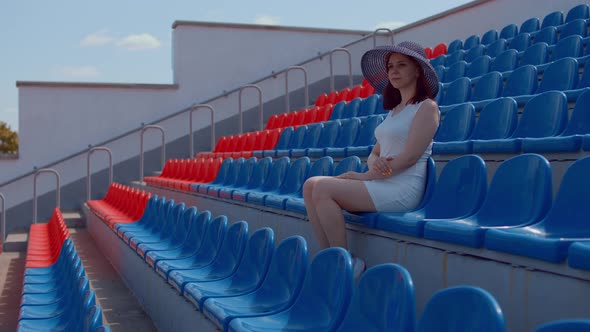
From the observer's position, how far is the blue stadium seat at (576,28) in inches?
182

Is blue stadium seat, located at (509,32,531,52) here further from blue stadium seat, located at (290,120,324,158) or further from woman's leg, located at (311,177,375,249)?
woman's leg, located at (311,177,375,249)

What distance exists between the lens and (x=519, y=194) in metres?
1.85

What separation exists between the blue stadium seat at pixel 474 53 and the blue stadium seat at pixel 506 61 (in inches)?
32.4

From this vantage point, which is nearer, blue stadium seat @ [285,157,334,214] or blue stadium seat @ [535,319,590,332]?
blue stadium seat @ [535,319,590,332]

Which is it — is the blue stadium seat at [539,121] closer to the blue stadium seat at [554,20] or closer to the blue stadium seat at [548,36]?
the blue stadium seat at [548,36]

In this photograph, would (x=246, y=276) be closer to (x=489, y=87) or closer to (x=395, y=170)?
(x=395, y=170)

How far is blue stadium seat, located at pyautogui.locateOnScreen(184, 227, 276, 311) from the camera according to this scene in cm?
211

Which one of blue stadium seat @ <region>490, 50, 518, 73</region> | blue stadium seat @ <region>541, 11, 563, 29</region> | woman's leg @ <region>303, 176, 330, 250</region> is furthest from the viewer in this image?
blue stadium seat @ <region>541, 11, 563, 29</region>

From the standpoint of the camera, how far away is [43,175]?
7.38m

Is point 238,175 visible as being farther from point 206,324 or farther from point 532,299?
point 532,299

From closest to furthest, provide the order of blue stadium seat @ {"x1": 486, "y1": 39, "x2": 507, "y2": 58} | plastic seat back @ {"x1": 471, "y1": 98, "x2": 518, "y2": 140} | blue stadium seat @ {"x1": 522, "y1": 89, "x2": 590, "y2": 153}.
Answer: blue stadium seat @ {"x1": 522, "y1": 89, "x2": 590, "y2": 153}, plastic seat back @ {"x1": 471, "y1": 98, "x2": 518, "y2": 140}, blue stadium seat @ {"x1": 486, "y1": 39, "x2": 507, "y2": 58}

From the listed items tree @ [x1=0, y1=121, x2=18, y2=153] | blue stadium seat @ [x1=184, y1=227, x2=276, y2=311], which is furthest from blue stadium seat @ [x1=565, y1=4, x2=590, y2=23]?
tree @ [x1=0, y1=121, x2=18, y2=153]

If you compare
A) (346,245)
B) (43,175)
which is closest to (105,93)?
(43,175)

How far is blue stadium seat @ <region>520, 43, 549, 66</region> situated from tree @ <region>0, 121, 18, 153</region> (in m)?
29.8
